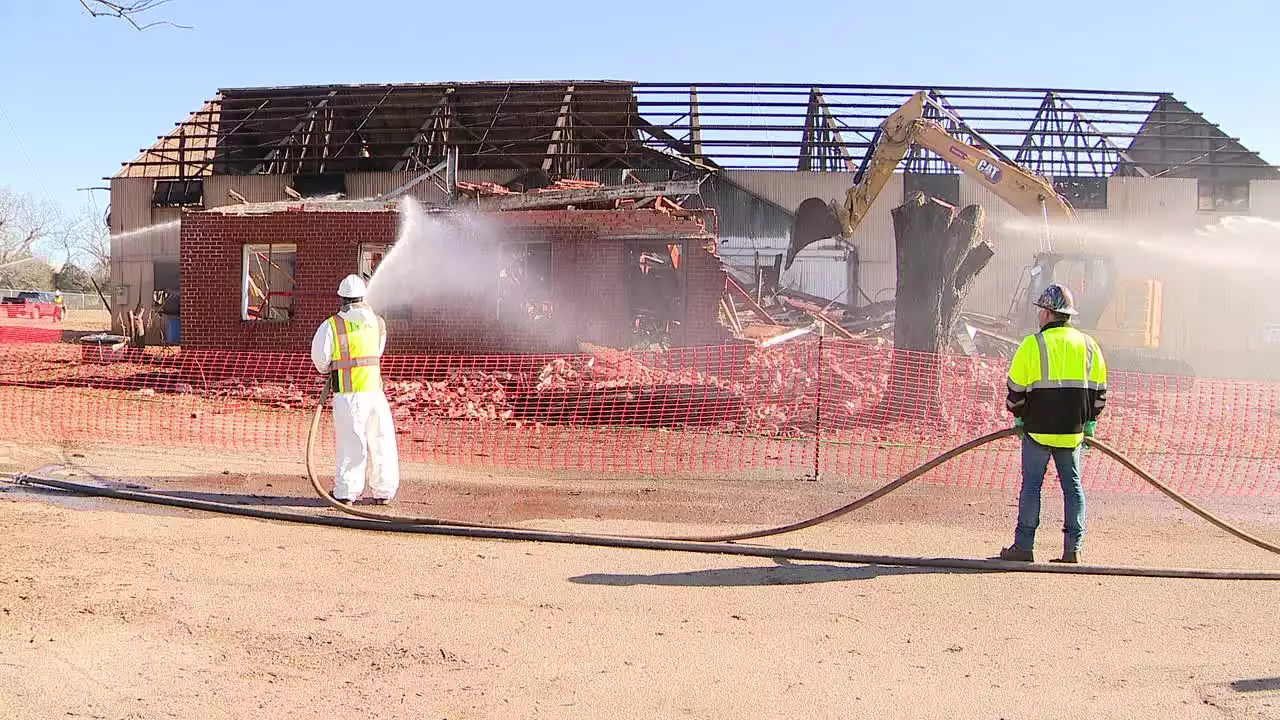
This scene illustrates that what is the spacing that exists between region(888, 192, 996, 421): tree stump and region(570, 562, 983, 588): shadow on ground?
6534 millimetres

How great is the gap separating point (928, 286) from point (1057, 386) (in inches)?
268

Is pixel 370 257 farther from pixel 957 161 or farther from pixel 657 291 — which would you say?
pixel 957 161

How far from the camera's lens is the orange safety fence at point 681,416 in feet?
33.6

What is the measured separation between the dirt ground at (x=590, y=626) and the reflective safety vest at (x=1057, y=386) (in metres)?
0.88

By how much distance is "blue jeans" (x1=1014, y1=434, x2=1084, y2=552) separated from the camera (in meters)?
5.92

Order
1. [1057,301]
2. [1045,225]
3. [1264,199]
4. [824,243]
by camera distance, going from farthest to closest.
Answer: [1264,199], [824,243], [1045,225], [1057,301]

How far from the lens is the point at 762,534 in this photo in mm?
6328

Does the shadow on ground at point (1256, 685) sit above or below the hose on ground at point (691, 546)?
below

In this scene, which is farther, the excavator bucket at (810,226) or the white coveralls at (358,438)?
the excavator bucket at (810,226)

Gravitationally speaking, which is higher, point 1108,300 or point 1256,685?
point 1108,300

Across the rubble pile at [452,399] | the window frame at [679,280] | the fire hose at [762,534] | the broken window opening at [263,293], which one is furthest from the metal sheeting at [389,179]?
the fire hose at [762,534]

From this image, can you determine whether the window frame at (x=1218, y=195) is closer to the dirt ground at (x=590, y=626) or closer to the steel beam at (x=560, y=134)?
the steel beam at (x=560, y=134)

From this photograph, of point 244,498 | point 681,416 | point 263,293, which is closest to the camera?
point 244,498

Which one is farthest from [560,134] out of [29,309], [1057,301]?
[29,309]
